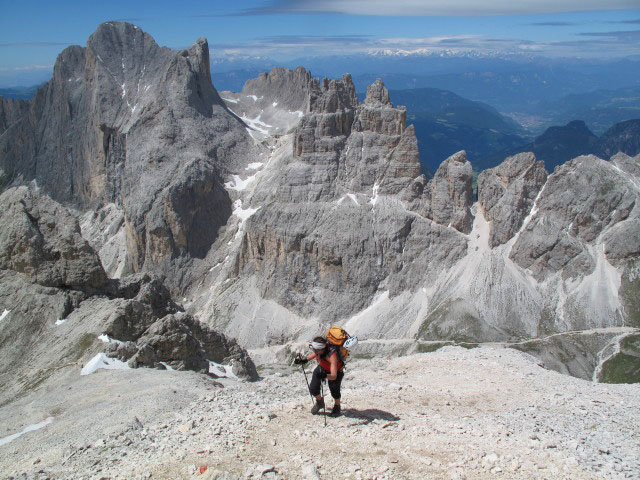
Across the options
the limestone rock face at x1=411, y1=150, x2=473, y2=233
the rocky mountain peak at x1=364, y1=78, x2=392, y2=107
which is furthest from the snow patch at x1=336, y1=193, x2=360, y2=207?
the rocky mountain peak at x1=364, y1=78, x2=392, y2=107

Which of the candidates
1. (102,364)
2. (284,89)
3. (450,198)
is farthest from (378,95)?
(102,364)

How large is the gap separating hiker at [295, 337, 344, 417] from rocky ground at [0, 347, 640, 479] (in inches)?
23.3

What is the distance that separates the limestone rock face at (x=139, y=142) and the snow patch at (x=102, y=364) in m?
101

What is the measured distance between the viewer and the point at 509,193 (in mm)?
119438

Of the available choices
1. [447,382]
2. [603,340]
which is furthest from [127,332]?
[603,340]

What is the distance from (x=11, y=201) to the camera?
173 ft

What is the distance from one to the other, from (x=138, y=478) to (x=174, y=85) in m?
154

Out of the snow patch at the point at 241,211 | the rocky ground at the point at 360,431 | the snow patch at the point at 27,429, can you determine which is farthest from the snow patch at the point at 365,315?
the snow patch at the point at 27,429

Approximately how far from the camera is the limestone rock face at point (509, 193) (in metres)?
117

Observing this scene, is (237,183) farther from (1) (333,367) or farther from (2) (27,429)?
(1) (333,367)

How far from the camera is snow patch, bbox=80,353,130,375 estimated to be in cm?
3616

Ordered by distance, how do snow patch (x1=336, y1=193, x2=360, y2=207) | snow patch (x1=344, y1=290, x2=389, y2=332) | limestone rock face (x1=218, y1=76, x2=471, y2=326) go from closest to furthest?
snow patch (x1=344, y1=290, x2=389, y2=332) → limestone rock face (x1=218, y1=76, x2=471, y2=326) → snow patch (x1=336, y1=193, x2=360, y2=207)

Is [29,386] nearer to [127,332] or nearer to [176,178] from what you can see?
[127,332]

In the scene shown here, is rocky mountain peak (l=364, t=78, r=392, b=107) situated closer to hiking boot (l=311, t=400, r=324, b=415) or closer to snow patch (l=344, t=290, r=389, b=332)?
snow patch (l=344, t=290, r=389, b=332)
